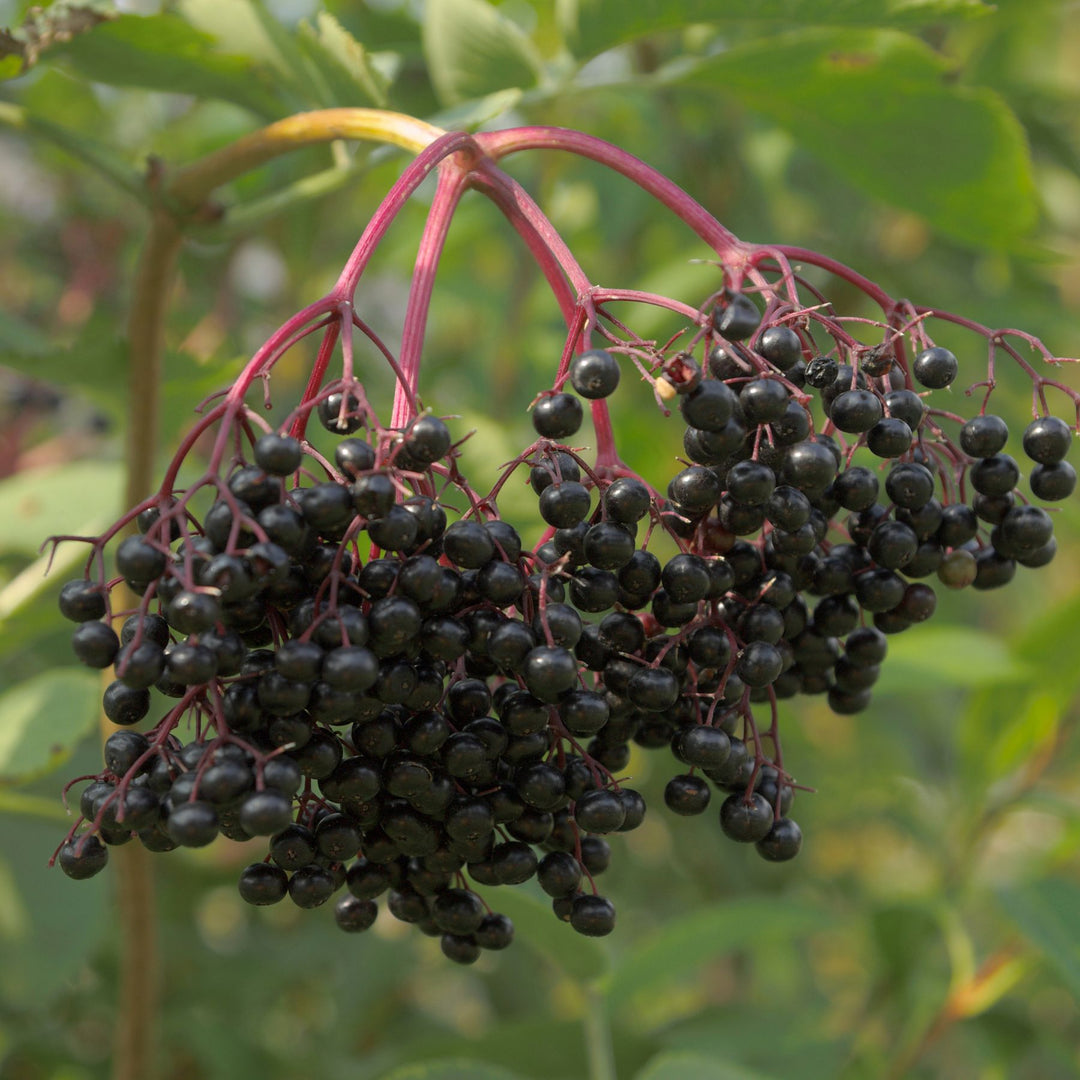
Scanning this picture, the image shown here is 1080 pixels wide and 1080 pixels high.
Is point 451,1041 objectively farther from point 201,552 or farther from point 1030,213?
point 1030,213

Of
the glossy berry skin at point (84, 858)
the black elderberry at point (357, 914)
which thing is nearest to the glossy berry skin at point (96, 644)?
the glossy berry skin at point (84, 858)

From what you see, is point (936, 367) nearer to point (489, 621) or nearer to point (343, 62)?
point (489, 621)

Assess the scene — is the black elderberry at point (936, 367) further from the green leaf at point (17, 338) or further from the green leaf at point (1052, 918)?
the green leaf at point (17, 338)

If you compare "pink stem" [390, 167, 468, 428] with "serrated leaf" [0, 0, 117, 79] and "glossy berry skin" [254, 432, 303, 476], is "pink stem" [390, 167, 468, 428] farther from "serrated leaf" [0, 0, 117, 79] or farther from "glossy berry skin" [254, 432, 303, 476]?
"serrated leaf" [0, 0, 117, 79]

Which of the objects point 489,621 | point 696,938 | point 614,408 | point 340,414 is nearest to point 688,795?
point 489,621

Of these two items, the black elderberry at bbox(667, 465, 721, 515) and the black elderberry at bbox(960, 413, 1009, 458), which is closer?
the black elderberry at bbox(667, 465, 721, 515)

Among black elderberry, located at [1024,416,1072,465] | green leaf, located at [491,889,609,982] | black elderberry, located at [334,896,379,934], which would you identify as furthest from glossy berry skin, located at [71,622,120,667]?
black elderberry, located at [1024,416,1072,465]
